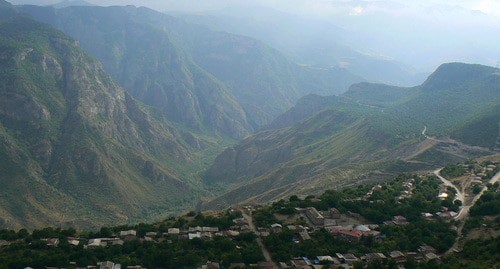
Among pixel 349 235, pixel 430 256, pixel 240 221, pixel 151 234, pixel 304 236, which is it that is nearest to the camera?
pixel 430 256

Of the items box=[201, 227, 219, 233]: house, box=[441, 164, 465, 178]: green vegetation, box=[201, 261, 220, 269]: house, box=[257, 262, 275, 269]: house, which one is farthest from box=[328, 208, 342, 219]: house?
box=[441, 164, 465, 178]: green vegetation

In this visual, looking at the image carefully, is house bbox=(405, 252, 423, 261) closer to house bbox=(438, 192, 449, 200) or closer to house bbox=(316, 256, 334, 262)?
house bbox=(316, 256, 334, 262)

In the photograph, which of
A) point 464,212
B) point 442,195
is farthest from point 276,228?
point 442,195

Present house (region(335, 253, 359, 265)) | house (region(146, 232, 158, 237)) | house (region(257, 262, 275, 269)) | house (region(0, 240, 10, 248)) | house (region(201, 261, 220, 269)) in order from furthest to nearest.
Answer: house (region(146, 232, 158, 237))
house (region(0, 240, 10, 248))
house (region(335, 253, 359, 265))
house (region(257, 262, 275, 269))
house (region(201, 261, 220, 269))

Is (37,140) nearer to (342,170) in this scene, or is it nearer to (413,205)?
(342,170)

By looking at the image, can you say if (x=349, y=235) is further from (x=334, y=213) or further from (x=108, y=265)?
(x=108, y=265)

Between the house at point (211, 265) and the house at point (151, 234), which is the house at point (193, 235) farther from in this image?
the house at point (211, 265)
